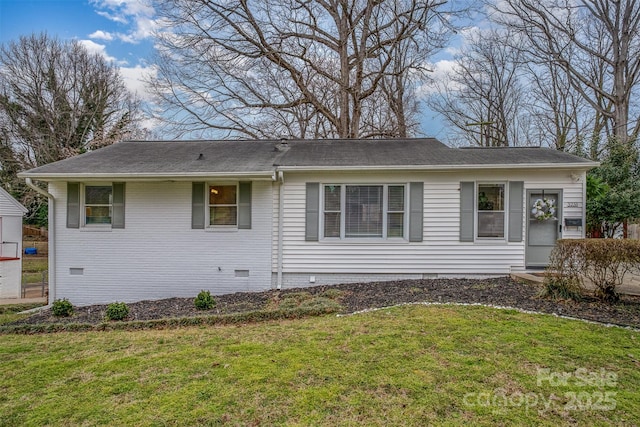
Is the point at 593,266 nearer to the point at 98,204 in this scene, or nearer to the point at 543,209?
the point at 543,209

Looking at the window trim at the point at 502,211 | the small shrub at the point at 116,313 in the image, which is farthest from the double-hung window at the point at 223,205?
the window trim at the point at 502,211

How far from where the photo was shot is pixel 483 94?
19828 mm

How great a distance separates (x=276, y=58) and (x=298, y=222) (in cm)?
980

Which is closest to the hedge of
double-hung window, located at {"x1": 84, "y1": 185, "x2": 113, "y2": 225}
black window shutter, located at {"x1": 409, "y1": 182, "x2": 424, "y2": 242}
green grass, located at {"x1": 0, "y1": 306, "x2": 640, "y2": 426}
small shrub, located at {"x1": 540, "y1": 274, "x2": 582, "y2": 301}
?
small shrub, located at {"x1": 540, "y1": 274, "x2": 582, "y2": 301}

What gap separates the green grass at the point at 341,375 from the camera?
101 inches

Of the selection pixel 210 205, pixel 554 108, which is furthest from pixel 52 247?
pixel 554 108

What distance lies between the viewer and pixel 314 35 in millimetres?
14625

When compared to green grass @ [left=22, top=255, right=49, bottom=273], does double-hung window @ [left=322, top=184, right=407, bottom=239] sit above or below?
above

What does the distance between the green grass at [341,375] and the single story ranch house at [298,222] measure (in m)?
3.02

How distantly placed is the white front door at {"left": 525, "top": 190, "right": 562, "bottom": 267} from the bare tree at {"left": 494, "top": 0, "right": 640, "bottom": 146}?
30.7 feet

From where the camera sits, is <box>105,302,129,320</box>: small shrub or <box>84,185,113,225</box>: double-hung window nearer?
<box>105,302,129,320</box>: small shrub

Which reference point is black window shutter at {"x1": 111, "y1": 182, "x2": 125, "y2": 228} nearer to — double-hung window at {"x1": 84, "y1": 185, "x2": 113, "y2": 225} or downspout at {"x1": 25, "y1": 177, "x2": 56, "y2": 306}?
double-hung window at {"x1": 84, "y1": 185, "x2": 113, "y2": 225}

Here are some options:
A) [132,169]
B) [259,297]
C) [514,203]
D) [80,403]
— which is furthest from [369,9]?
[80,403]

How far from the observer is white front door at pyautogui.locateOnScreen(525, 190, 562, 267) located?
730 cm
